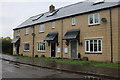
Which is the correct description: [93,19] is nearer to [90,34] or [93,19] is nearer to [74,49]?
[90,34]

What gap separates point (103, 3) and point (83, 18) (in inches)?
111

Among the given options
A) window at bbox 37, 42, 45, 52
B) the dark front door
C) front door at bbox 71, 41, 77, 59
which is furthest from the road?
window at bbox 37, 42, 45, 52

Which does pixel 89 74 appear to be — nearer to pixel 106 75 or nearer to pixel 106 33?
pixel 106 75

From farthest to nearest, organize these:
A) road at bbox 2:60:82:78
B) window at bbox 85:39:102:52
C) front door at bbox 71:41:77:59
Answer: front door at bbox 71:41:77:59 → window at bbox 85:39:102:52 → road at bbox 2:60:82:78

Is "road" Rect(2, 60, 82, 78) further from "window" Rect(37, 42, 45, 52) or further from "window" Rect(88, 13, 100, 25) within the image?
"window" Rect(37, 42, 45, 52)

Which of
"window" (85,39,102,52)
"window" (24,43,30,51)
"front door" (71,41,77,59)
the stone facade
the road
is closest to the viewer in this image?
the road

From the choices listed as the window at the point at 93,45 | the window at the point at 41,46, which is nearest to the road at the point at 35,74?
the window at the point at 93,45

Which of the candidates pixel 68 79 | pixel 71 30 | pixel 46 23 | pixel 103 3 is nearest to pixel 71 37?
pixel 71 30

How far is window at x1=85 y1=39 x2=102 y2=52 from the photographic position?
1895 cm

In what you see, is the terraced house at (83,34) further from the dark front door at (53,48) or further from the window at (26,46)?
the window at (26,46)

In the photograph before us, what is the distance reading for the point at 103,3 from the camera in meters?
20.2

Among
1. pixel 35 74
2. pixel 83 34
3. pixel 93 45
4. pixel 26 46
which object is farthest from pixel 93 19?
pixel 26 46

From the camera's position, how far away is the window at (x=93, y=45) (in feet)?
62.2

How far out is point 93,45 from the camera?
19.6m
